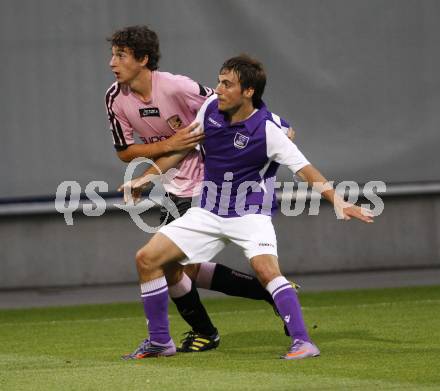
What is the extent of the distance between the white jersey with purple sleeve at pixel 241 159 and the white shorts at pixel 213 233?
6cm

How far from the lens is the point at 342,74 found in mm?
13266

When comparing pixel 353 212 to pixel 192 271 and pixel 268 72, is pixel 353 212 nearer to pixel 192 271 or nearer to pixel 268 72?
pixel 192 271

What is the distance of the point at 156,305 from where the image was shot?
7.65 metres

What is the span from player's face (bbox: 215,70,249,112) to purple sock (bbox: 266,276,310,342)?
1.05 metres

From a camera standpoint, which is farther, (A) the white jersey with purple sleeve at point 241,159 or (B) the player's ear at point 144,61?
(B) the player's ear at point 144,61

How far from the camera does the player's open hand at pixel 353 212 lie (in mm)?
7059

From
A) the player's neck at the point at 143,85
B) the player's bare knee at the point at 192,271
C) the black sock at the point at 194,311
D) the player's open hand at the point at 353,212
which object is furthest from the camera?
the player's bare knee at the point at 192,271

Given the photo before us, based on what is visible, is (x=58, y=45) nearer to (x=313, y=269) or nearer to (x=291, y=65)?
(x=291, y=65)

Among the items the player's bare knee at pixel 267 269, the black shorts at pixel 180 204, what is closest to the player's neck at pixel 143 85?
the black shorts at pixel 180 204

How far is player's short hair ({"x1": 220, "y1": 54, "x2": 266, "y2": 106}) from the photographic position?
7648 mm

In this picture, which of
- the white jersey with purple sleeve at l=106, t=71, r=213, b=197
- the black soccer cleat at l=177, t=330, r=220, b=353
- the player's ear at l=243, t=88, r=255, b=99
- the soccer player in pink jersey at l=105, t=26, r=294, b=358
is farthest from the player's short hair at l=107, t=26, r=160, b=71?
the black soccer cleat at l=177, t=330, r=220, b=353

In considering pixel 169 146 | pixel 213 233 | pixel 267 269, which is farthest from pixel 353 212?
pixel 169 146

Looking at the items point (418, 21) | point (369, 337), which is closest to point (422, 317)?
point (369, 337)

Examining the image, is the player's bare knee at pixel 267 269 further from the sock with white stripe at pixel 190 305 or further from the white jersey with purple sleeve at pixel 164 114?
the white jersey with purple sleeve at pixel 164 114
